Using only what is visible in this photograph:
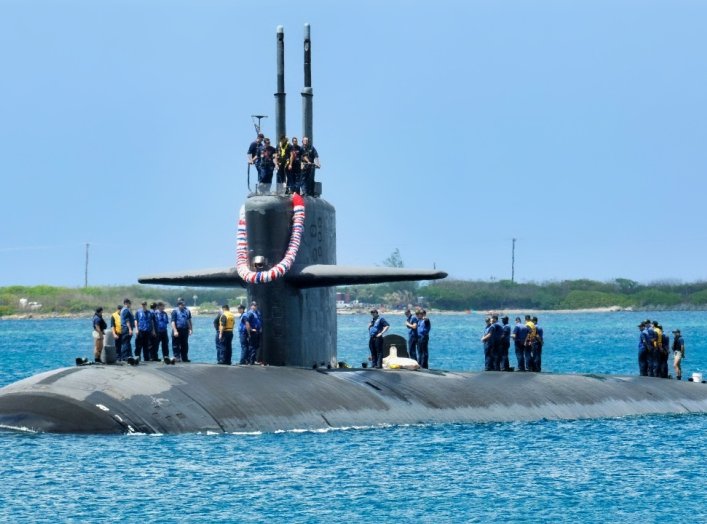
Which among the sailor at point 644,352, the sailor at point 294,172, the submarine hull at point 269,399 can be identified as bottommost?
the submarine hull at point 269,399

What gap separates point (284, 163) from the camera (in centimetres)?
2561

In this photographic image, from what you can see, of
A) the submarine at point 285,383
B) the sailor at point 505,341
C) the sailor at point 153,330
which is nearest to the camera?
the submarine at point 285,383

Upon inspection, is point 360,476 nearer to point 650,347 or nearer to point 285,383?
point 285,383

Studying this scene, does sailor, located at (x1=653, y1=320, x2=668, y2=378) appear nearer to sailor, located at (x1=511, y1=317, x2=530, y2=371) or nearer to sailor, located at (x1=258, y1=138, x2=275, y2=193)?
sailor, located at (x1=511, y1=317, x2=530, y2=371)

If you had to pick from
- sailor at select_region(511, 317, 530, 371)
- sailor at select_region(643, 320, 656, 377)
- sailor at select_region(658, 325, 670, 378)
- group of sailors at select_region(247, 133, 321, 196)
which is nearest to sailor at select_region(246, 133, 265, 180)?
group of sailors at select_region(247, 133, 321, 196)

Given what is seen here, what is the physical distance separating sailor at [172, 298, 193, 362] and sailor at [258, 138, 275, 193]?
2701mm

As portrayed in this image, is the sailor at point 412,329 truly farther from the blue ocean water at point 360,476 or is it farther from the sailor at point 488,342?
the blue ocean water at point 360,476

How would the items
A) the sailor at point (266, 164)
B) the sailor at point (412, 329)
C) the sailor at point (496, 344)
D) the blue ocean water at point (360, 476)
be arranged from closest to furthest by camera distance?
1. the blue ocean water at point (360, 476)
2. the sailor at point (266, 164)
3. the sailor at point (412, 329)
4. the sailor at point (496, 344)

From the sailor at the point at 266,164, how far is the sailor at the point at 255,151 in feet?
0.22

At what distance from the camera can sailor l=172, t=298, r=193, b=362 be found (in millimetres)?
26062

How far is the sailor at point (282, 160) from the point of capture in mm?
25516

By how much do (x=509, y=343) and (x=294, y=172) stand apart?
22.7 feet

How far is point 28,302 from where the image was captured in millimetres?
180250

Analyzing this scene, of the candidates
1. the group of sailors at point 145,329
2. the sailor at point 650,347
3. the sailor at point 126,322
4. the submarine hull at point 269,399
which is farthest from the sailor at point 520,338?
the sailor at point 126,322
